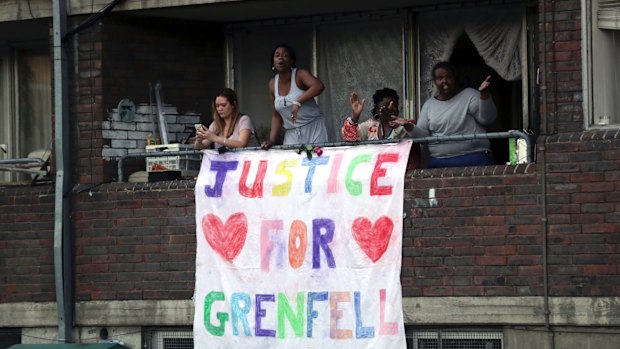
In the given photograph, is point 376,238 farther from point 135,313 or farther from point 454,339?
point 135,313

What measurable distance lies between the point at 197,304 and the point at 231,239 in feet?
2.20

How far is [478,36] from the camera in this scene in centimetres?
1456

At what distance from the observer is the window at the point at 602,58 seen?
41.9 ft

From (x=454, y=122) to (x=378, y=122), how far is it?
2.50 feet

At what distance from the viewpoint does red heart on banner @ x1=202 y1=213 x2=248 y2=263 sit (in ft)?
45.7

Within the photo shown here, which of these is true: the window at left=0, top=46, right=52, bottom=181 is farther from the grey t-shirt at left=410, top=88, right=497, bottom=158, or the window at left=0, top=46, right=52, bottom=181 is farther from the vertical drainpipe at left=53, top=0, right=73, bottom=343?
the grey t-shirt at left=410, top=88, right=497, bottom=158

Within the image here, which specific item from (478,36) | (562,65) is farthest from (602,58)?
(478,36)

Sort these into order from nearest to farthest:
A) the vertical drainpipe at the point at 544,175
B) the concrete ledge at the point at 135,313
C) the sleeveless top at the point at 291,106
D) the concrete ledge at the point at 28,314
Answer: the vertical drainpipe at the point at 544,175, the concrete ledge at the point at 135,313, the sleeveless top at the point at 291,106, the concrete ledge at the point at 28,314

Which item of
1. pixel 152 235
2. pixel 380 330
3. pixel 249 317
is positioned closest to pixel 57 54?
pixel 152 235

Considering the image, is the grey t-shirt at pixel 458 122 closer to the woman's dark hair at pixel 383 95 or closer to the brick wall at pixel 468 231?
the woman's dark hair at pixel 383 95

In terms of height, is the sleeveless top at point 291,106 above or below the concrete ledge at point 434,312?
above

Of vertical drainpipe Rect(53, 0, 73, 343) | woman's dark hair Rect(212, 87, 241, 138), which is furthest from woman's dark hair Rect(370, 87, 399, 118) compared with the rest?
vertical drainpipe Rect(53, 0, 73, 343)

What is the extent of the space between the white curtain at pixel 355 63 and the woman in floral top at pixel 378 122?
3.16ft

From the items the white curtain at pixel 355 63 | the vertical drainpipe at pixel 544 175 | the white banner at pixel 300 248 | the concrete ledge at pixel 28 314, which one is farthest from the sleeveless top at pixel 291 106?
the concrete ledge at pixel 28 314
